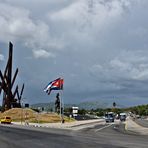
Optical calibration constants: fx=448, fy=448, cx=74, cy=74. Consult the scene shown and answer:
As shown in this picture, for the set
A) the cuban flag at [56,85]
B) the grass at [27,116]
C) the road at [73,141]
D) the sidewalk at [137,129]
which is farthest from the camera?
the grass at [27,116]

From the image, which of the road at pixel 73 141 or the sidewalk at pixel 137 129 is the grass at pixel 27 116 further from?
the road at pixel 73 141

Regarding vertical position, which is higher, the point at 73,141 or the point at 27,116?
the point at 27,116

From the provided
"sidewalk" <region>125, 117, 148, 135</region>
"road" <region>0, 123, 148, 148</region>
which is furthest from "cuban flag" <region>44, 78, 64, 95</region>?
"road" <region>0, 123, 148, 148</region>

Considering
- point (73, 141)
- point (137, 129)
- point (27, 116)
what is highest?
point (27, 116)

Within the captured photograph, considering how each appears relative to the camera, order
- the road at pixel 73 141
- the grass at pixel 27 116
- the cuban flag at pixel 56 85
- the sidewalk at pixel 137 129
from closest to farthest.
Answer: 1. the road at pixel 73 141
2. the sidewalk at pixel 137 129
3. the cuban flag at pixel 56 85
4. the grass at pixel 27 116

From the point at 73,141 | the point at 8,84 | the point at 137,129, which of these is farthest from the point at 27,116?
the point at 73,141

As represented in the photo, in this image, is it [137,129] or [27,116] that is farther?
[27,116]

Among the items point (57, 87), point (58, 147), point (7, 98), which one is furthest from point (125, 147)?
point (7, 98)

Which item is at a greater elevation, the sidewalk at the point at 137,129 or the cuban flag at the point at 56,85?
the cuban flag at the point at 56,85

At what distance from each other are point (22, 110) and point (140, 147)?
82252 millimetres

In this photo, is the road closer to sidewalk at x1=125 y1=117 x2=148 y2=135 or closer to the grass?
sidewalk at x1=125 y1=117 x2=148 y2=135

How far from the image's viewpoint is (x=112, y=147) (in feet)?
84.7

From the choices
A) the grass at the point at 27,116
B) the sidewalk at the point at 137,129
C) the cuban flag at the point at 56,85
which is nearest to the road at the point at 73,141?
the sidewalk at the point at 137,129

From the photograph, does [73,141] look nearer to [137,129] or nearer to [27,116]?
[137,129]
